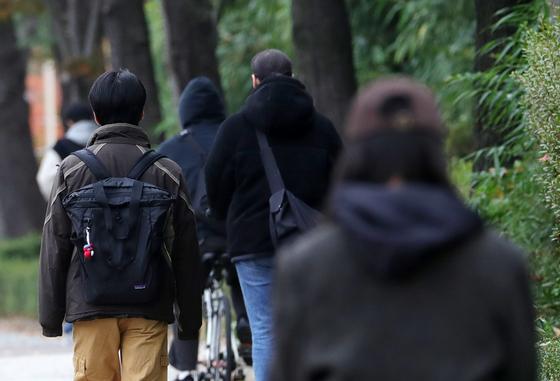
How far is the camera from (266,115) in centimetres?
623

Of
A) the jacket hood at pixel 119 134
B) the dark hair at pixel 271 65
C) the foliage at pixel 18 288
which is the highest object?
the dark hair at pixel 271 65

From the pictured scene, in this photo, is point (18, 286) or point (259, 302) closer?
point (259, 302)

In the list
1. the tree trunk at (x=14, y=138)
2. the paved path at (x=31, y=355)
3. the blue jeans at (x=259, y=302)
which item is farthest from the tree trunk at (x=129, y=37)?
the blue jeans at (x=259, y=302)

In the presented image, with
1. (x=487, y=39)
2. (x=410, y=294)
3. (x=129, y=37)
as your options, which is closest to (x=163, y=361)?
(x=410, y=294)

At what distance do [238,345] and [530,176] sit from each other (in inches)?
93.2

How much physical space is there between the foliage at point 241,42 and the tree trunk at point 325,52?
631cm

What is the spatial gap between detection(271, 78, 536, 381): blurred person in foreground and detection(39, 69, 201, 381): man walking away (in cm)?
264

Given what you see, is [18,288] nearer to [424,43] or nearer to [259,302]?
[424,43]

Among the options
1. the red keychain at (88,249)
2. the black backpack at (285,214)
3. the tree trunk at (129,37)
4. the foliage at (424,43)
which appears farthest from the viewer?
the tree trunk at (129,37)

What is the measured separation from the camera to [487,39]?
938 cm

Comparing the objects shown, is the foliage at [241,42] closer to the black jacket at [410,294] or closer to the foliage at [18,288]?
the foliage at [18,288]

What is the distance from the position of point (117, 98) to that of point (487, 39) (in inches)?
163

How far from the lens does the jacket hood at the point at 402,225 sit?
2889mm

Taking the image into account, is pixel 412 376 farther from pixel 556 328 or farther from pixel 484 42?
pixel 484 42
